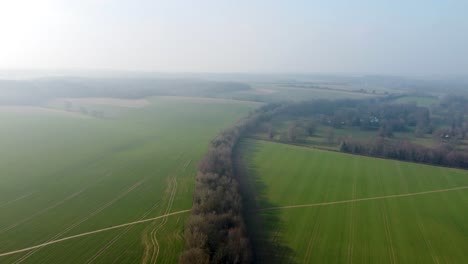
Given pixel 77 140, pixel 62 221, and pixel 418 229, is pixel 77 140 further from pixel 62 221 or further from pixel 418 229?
pixel 418 229

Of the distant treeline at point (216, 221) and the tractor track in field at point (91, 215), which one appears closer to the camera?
the distant treeline at point (216, 221)

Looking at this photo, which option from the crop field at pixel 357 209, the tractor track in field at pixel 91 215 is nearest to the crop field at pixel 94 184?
the tractor track in field at pixel 91 215

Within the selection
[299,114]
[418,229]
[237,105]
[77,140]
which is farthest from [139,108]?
[418,229]

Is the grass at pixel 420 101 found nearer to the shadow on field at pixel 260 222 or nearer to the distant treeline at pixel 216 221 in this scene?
the shadow on field at pixel 260 222

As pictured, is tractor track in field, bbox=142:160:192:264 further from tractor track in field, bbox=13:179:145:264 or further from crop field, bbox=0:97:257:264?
tractor track in field, bbox=13:179:145:264

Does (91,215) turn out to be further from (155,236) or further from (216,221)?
(216,221)

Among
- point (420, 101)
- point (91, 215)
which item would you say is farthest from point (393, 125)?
point (91, 215)
